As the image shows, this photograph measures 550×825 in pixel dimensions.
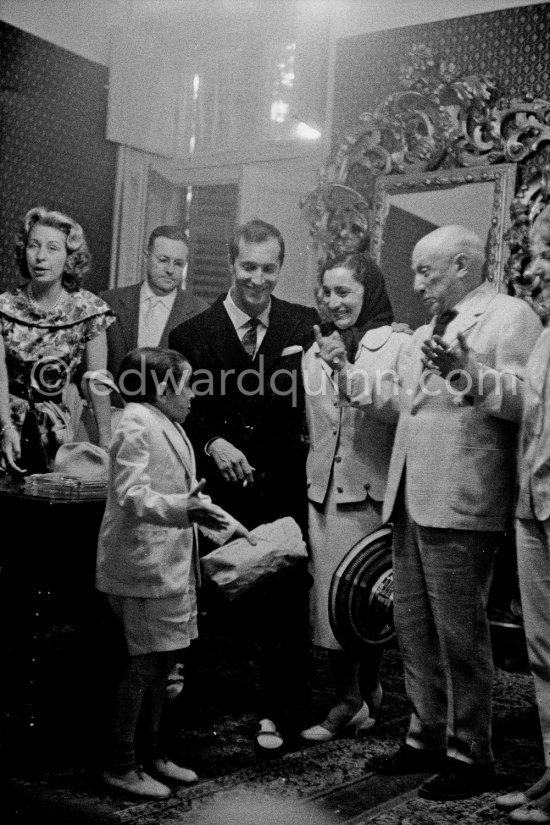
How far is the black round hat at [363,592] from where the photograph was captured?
3.05 m

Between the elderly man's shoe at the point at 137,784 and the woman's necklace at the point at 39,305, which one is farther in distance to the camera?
the woman's necklace at the point at 39,305

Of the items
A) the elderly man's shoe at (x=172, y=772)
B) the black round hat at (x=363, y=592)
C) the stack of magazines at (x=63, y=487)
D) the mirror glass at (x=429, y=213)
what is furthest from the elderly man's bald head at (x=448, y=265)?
the elderly man's shoe at (x=172, y=772)

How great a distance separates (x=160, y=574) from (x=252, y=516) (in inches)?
25.7

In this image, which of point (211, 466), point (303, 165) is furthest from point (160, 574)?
point (303, 165)

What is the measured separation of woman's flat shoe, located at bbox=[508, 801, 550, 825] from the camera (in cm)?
256

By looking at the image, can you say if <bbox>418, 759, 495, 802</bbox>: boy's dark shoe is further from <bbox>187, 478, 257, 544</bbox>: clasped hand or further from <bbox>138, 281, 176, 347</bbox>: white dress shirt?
<bbox>138, 281, 176, 347</bbox>: white dress shirt

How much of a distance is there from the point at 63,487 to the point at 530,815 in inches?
64.5

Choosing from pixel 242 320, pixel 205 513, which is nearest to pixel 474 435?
pixel 205 513

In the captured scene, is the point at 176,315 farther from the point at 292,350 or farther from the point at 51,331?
the point at 292,350

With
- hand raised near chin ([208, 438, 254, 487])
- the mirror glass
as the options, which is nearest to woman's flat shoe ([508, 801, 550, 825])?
hand raised near chin ([208, 438, 254, 487])

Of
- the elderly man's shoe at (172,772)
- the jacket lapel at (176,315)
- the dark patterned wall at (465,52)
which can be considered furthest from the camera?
the jacket lapel at (176,315)

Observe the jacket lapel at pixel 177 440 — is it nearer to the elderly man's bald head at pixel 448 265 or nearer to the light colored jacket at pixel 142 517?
the light colored jacket at pixel 142 517

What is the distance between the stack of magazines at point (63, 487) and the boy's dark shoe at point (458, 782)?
1.28m

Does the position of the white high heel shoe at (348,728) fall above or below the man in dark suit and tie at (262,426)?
below
